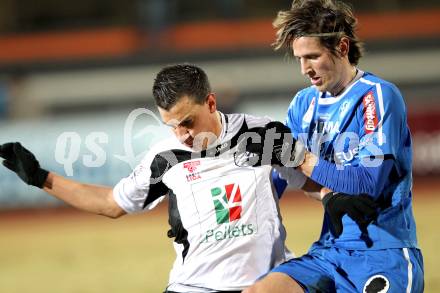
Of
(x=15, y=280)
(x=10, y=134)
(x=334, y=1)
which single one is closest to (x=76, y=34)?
(x=10, y=134)

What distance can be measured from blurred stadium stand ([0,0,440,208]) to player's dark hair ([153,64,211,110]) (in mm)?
8690

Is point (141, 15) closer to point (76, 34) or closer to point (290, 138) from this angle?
point (76, 34)

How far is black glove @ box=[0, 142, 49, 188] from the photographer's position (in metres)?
3.67

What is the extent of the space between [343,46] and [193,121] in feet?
2.97

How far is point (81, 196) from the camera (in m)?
3.82

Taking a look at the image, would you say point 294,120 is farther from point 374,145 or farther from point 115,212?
point 115,212

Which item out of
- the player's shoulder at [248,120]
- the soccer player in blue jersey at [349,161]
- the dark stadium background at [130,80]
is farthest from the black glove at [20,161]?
the dark stadium background at [130,80]

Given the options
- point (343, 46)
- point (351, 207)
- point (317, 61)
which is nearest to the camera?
point (351, 207)

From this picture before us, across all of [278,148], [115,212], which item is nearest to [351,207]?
[278,148]

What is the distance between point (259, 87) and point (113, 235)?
565 centimetres

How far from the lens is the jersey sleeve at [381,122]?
346cm

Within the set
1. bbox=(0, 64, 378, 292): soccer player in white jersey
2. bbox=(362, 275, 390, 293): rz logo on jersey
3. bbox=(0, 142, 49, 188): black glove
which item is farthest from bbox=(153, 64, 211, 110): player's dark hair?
bbox=(362, 275, 390, 293): rz logo on jersey

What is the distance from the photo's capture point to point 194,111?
11.4 ft

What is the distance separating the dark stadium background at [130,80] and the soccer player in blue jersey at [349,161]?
5.14 metres
